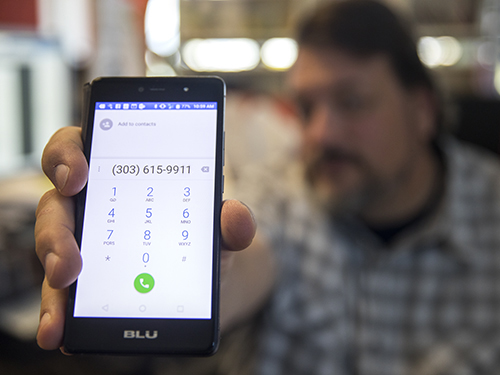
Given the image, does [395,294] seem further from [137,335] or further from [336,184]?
[137,335]

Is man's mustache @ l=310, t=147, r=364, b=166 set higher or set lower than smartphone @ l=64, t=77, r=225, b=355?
higher

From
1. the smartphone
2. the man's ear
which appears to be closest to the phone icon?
the smartphone

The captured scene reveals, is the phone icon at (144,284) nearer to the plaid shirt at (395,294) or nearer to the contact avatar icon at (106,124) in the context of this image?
the contact avatar icon at (106,124)

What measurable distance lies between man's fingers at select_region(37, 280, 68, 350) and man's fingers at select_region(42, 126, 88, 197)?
9cm

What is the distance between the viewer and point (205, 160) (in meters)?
0.39

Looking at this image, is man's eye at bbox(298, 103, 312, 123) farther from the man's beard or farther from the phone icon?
the phone icon

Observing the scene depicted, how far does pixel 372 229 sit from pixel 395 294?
178mm

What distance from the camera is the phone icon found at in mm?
358

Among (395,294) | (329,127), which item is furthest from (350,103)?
(395,294)

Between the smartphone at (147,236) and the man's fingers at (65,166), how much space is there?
2 cm

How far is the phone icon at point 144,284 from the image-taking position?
36 cm

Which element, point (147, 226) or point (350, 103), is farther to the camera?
point (350, 103)

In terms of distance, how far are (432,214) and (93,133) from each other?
0.84 metres

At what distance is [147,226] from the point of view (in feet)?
1.20
